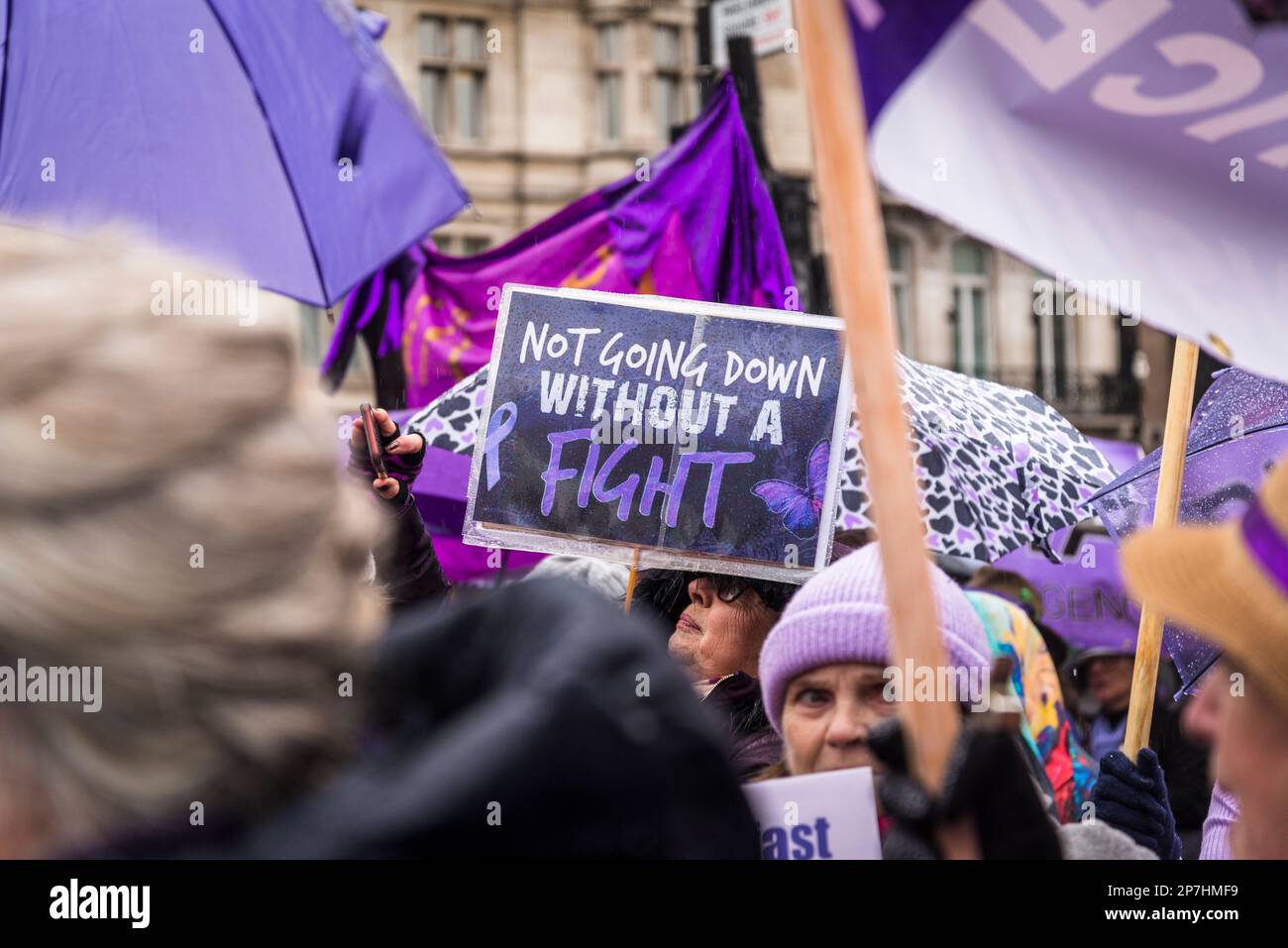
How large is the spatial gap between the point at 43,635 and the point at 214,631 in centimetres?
10

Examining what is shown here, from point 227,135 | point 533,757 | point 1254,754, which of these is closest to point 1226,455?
point 1254,754

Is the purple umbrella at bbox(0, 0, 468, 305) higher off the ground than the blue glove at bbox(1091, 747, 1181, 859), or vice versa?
the purple umbrella at bbox(0, 0, 468, 305)

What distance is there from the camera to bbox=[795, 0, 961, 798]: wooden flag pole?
4.93ft

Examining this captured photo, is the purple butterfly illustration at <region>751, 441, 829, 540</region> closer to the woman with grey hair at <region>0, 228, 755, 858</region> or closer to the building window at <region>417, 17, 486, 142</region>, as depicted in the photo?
the woman with grey hair at <region>0, 228, 755, 858</region>

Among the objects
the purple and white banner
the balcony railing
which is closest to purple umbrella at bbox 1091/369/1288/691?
the purple and white banner

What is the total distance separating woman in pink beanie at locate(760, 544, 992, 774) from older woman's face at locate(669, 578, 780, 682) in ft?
2.96

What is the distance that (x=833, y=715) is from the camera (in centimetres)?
238

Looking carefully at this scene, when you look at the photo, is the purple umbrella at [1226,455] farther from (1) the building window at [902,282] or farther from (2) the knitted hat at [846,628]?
(1) the building window at [902,282]

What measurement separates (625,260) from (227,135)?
2749mm

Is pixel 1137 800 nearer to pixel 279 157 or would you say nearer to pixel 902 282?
pixel 279 157

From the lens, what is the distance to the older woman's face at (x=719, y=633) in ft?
11.2

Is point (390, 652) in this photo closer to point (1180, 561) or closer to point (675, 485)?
point (1180, 561)

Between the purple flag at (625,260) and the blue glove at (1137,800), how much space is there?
3.05 m

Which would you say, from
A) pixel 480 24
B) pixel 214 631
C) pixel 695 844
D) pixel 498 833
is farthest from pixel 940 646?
pixel 480 24
